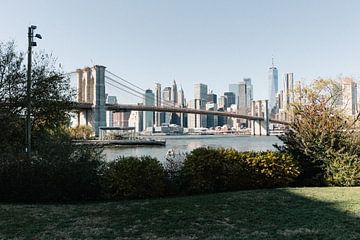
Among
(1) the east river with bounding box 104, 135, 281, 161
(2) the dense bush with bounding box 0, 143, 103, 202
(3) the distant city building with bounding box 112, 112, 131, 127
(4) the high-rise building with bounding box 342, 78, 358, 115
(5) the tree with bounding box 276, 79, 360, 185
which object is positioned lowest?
(1) the east river with bounding box 104, 135, 281, 161

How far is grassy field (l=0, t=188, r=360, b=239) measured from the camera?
479cm

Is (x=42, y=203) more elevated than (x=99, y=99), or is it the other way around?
(x=99, y=99)

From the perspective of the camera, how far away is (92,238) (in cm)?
466

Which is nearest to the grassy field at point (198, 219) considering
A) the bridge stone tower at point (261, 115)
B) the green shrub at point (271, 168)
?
the green shrub at point (271, 168)

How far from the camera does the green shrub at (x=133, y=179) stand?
25.6 ft

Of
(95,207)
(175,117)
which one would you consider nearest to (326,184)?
(95,207)

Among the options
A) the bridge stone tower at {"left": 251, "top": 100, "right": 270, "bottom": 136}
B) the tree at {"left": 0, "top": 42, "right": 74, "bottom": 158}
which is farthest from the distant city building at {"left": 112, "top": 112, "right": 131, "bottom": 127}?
the tree at {"left": 0, "top": 42, "right": 74, "bottom": 158}

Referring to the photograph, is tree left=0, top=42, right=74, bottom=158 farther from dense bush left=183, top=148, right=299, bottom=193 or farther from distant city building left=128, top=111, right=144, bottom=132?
distant city building left=128, top=111, right=144, bottom=132

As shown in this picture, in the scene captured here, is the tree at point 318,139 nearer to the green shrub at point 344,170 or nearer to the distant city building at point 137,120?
the green shrub at point 344,170

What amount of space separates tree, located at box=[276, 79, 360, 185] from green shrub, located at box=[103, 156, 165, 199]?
4.18 metres

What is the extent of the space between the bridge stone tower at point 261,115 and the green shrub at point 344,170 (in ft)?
221

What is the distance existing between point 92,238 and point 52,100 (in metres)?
10.1

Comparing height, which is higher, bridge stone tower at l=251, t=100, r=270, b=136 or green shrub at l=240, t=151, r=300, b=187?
bridge stone tower at l=251, t=100, r=270, b=136

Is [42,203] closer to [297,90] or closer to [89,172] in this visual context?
[89,172]
